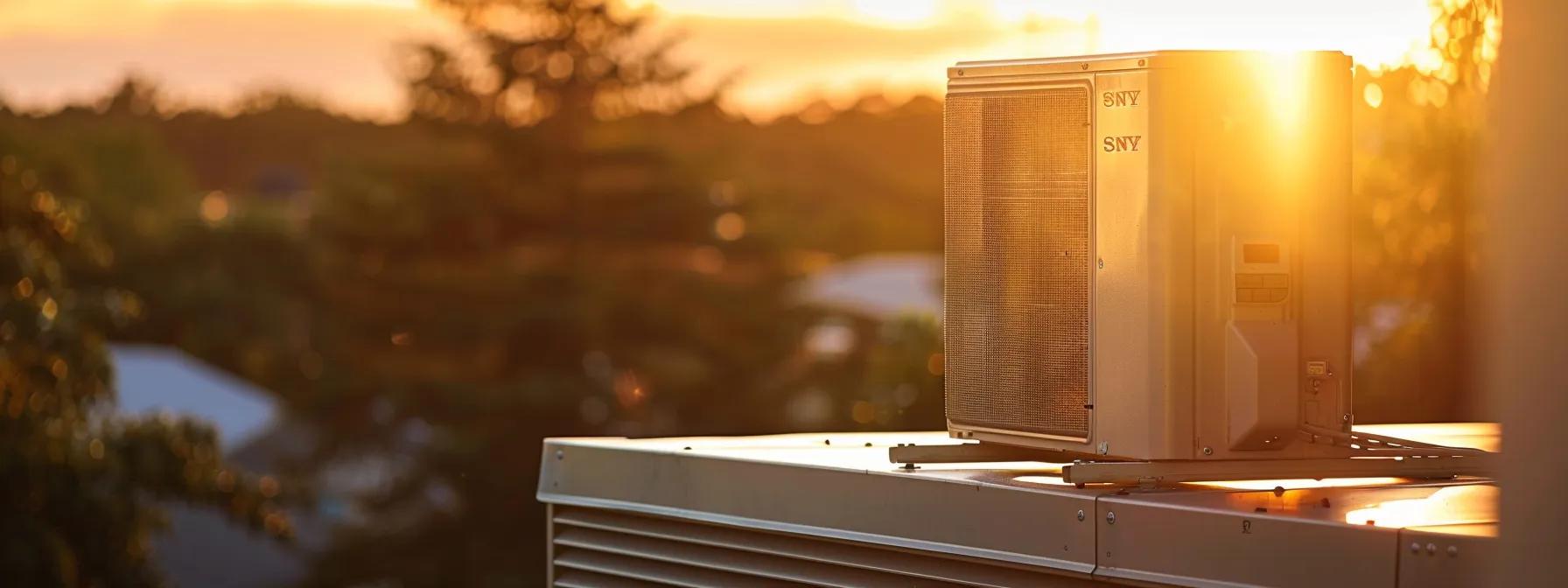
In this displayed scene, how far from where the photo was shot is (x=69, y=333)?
13422 millimetres

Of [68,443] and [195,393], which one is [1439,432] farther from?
[195,393]

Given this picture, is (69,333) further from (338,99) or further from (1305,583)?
(338,99)

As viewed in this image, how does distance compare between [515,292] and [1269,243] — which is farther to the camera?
[515,292]

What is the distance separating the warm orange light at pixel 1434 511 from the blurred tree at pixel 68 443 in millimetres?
11368

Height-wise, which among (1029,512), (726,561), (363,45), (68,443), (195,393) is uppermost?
(363,45)

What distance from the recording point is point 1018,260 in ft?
10.8

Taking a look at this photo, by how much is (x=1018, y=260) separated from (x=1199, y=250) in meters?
0.36

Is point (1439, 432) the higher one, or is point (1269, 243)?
point (1269, 243)

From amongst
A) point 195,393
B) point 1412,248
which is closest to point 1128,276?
point 1412,248

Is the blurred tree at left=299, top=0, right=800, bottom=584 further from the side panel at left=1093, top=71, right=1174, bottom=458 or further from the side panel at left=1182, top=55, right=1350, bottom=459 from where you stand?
the side panel at left=1182, top=55, right=1350, bottom=459

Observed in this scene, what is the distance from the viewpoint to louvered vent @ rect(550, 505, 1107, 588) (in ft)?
10.7

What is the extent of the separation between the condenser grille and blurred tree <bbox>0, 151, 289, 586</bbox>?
34.9ft

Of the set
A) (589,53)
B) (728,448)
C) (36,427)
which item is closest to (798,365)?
(589,53)

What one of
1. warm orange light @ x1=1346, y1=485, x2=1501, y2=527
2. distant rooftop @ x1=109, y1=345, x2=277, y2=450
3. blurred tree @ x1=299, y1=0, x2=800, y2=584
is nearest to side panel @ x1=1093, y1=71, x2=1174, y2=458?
warm orange light @ x1=1346, y1=485, x2=1501, y2=527
